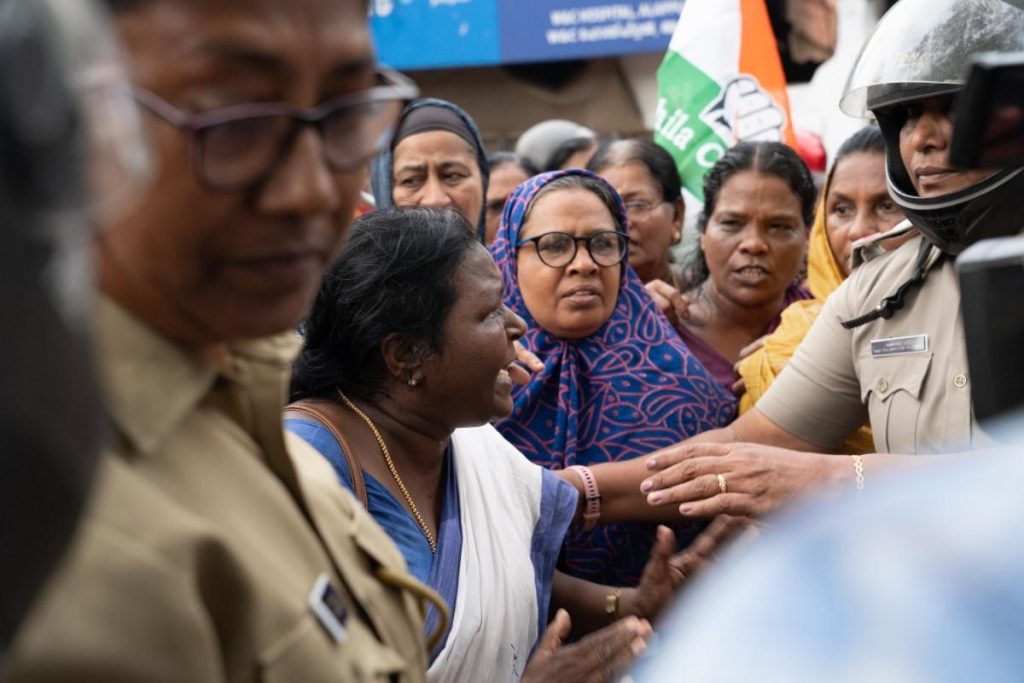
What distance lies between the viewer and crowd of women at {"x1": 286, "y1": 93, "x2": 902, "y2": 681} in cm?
215

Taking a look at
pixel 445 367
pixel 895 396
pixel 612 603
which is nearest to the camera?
pixel 445 367

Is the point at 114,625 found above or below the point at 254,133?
below

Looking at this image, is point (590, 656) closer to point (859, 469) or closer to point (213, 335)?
point (859, 469)

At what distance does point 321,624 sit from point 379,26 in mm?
10874

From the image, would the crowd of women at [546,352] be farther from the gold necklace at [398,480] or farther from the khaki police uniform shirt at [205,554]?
the khaki police uniform shirt at [205,554]

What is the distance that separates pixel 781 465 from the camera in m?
2.51

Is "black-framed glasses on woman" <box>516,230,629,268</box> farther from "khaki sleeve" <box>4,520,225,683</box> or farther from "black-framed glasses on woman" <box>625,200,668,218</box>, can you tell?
"khaki sleeve" <box>4,520,225,683</box>

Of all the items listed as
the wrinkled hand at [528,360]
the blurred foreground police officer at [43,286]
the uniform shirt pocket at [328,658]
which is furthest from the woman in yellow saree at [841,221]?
the blurred foreground police officer at [43,286]

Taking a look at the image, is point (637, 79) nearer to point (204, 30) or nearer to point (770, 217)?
point (770, 217)

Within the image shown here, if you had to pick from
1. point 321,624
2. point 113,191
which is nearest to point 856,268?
point 321,624

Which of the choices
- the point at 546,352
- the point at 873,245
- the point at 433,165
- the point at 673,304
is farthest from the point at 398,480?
the point at 673,304

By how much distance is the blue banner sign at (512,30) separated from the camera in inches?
421

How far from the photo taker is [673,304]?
3871mm

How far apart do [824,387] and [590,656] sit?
1.21 m
